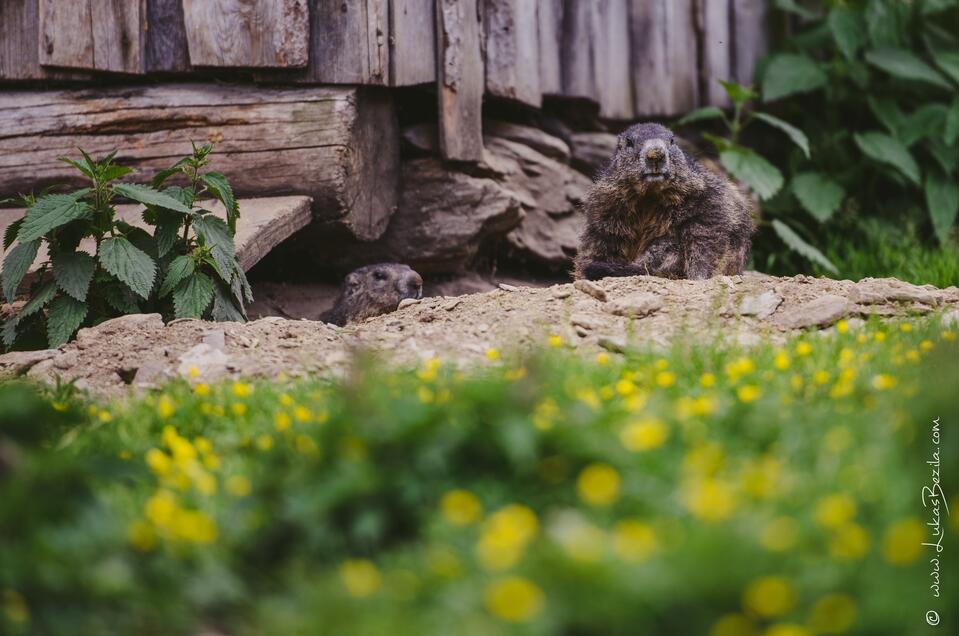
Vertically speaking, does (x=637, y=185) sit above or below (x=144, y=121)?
below

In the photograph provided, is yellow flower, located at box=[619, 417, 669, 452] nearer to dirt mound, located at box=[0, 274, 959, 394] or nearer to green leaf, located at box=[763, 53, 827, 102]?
dirt mound, located at box=[0, 274, 959, 394]

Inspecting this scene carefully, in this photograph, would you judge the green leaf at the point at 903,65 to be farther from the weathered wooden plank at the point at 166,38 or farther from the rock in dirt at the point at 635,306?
the weathered wooden plank at the point at 166,38

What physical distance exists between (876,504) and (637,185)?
160 inches

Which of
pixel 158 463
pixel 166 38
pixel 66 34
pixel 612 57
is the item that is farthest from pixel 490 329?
pixel 612 57

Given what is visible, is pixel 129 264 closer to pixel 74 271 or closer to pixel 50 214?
pixel 74 271

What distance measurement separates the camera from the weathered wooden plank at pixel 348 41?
6266 millimetres

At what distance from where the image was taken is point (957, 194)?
870 cm

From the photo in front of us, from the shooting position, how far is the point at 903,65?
8625 millimetres

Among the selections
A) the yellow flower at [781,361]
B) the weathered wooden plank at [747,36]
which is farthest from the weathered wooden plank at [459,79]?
the yellow flower at [781,361]

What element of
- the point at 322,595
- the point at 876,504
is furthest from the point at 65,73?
the point at 876,504

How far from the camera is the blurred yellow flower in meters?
2.16

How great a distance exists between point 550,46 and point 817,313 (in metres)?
3.86

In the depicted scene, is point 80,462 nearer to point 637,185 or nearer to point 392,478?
point 392,478

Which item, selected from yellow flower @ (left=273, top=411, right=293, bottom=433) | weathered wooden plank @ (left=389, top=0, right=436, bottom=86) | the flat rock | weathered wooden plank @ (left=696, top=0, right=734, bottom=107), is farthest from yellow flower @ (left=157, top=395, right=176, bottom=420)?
weathered wooden plank @ (left=696, top=0, right=734, bottom=107)
